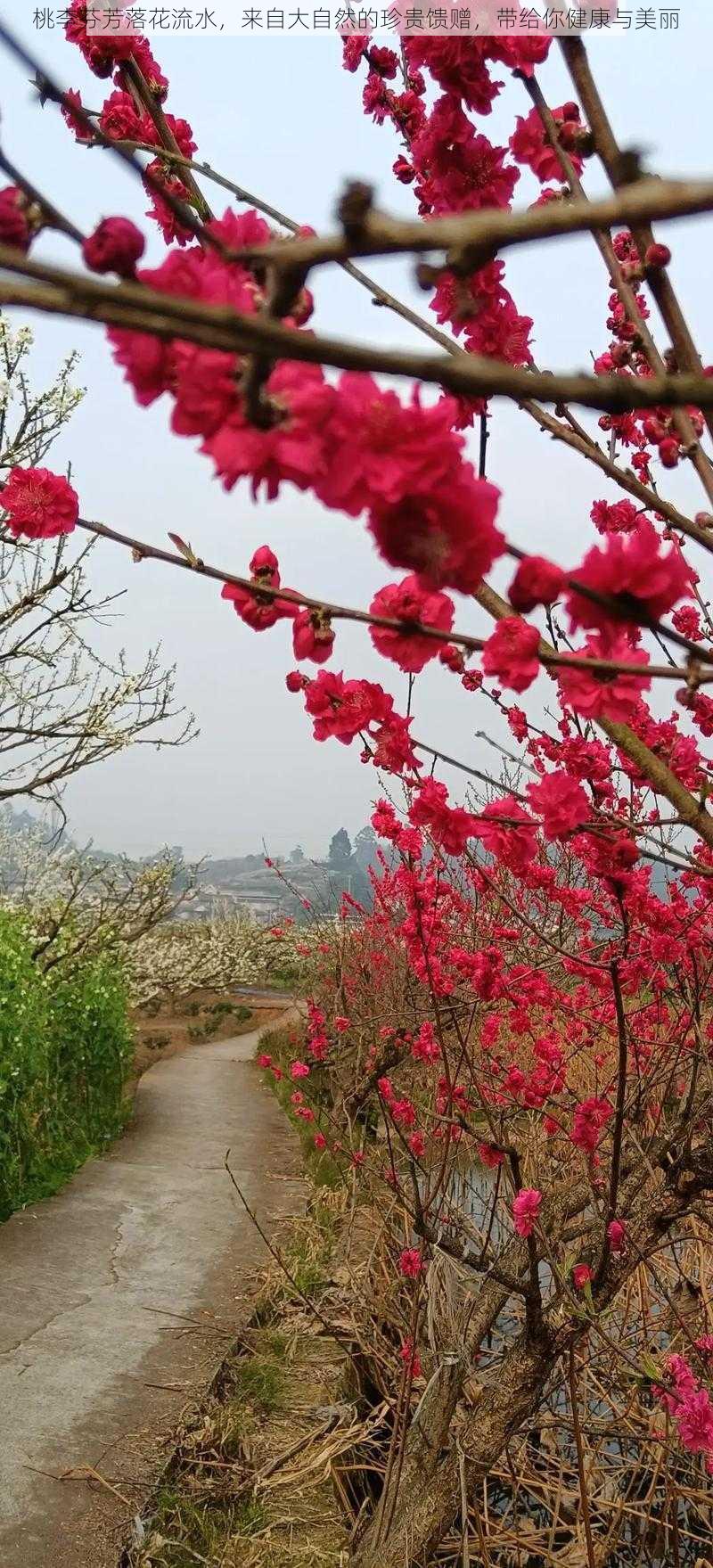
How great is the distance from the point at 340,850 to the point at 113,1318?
1769 inches

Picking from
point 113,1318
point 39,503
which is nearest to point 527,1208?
point 39,503

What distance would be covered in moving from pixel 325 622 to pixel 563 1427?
3.11m

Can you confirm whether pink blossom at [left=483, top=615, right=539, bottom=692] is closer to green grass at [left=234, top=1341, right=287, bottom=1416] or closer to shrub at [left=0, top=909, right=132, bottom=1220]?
green grass at [left=234, top=1341, right=287, bottom=1416]

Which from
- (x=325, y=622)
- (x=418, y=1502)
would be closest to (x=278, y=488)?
(x=325, y=622)

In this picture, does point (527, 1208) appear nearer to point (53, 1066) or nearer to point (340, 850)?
point (53, 1066)

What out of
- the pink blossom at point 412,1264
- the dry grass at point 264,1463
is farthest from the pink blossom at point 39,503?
the dry grass at point 264,1463

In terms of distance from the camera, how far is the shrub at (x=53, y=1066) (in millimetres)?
5172

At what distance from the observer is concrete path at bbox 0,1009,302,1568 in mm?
2658

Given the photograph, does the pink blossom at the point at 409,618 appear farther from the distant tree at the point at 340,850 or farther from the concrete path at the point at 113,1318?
the distant tree at the point at 340,850

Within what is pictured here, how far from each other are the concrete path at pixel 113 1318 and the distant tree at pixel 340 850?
1547 inches

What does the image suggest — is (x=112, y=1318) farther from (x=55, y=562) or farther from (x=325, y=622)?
(x=55, y=562)

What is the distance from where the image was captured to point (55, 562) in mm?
7188

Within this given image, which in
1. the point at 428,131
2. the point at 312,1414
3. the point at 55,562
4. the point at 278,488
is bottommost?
the point at 312,1414

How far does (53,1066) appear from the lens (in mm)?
6246
